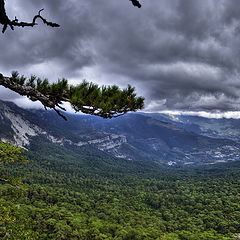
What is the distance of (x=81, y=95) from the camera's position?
6145 mm

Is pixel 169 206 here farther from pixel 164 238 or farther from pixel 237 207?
pixel 164 238

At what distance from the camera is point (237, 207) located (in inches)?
4820

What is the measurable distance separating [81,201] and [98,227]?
53532 mm

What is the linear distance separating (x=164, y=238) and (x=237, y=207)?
3044 inches

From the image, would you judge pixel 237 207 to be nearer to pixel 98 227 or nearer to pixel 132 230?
pixel 132 230

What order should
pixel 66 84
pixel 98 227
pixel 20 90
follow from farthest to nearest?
pixel 98 227, pixel 66 84, pixel 20 90

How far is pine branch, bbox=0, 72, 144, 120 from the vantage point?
6066 mm

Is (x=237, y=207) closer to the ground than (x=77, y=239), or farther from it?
farther from it

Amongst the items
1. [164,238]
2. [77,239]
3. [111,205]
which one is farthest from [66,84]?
[111,205]

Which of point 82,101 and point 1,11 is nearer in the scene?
point 1,11

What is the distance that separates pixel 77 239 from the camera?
218 ft

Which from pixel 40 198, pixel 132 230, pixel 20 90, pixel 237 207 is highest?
pixel 20 90

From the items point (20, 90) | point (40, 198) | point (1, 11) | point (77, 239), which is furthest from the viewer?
point (40, 198)

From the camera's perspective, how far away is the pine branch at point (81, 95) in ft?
19.9
